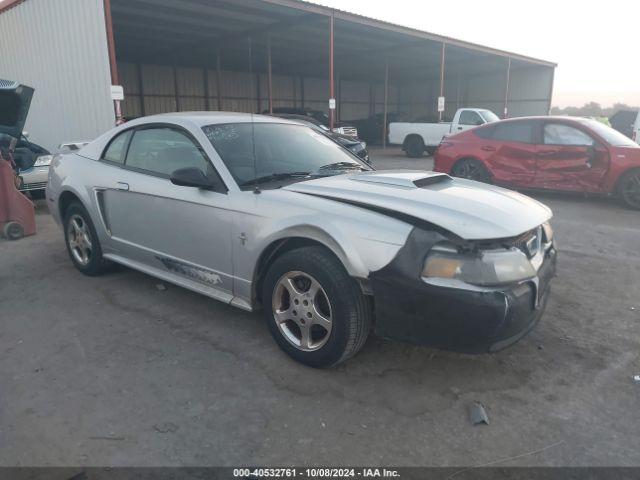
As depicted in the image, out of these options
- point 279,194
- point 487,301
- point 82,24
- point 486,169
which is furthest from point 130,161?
point 82,24

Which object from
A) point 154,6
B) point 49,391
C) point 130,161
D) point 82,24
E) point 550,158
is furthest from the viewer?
point 154,6

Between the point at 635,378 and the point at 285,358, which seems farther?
the point at 285,358

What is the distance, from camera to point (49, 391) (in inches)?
111

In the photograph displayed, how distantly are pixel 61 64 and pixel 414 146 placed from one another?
1239 centimetres

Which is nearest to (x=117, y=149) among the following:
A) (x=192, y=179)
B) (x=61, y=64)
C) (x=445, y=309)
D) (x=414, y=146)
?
(x=192, y=179)

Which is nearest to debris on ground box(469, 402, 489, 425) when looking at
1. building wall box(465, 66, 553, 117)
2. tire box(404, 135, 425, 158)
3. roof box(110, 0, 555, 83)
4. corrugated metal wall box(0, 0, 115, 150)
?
roof box(110, 0, 555, 83)

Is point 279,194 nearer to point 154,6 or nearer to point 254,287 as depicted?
point 254,287

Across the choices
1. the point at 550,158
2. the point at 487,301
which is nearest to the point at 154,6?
the point at 550,158

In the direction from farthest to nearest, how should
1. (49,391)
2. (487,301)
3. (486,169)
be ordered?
(486,169)
(49,391)
(487,301)

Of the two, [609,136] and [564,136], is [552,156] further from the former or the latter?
[609,136]

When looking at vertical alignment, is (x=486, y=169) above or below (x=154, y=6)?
below

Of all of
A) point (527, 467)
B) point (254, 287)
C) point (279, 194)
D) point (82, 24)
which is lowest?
point (527, 467)

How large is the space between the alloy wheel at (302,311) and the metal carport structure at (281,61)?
8.17m

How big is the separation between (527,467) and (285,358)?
1506 mm
